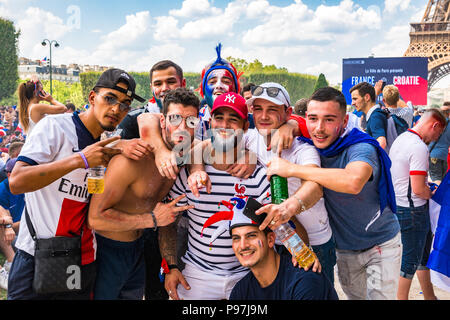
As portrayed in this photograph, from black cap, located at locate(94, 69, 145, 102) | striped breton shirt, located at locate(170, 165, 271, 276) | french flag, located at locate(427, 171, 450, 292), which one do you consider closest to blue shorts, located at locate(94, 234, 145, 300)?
striped breton shirt, located at locate(170, 165, 271, 276)

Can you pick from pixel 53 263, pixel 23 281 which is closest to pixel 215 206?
pixel 53 263

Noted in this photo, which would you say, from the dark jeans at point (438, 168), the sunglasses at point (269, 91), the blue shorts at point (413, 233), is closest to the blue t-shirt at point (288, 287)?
the sunglasses at point (269, 91)

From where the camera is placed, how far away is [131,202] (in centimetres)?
296

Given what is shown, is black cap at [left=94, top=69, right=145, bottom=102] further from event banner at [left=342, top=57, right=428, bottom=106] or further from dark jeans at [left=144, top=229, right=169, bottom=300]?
event banner at [left=342, top=57, right=428, bottom=106]

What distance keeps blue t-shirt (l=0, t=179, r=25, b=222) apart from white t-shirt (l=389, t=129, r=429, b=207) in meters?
4.70

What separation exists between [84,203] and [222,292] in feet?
4.07

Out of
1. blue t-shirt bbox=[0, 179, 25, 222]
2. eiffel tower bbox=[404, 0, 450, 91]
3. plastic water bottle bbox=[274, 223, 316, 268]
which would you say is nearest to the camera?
plastic water bottle bbox=[274, 223, 316, 268]

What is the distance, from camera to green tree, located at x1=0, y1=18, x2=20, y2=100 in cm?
2486

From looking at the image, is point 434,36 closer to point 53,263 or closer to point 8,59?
point 8,59

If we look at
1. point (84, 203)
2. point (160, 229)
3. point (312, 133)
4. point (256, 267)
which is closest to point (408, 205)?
point (312, 133)

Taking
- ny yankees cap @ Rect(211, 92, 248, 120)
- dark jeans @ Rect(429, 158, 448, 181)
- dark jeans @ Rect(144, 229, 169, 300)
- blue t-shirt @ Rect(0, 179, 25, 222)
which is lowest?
dark jeans @ Rect(144, 229, 169, 300)

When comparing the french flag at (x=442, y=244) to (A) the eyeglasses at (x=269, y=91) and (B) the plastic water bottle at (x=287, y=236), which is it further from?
(A) the eyeglasses at (x=269, y=91)

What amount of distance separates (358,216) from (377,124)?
129 inches

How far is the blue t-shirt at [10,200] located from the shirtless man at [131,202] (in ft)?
8.60
